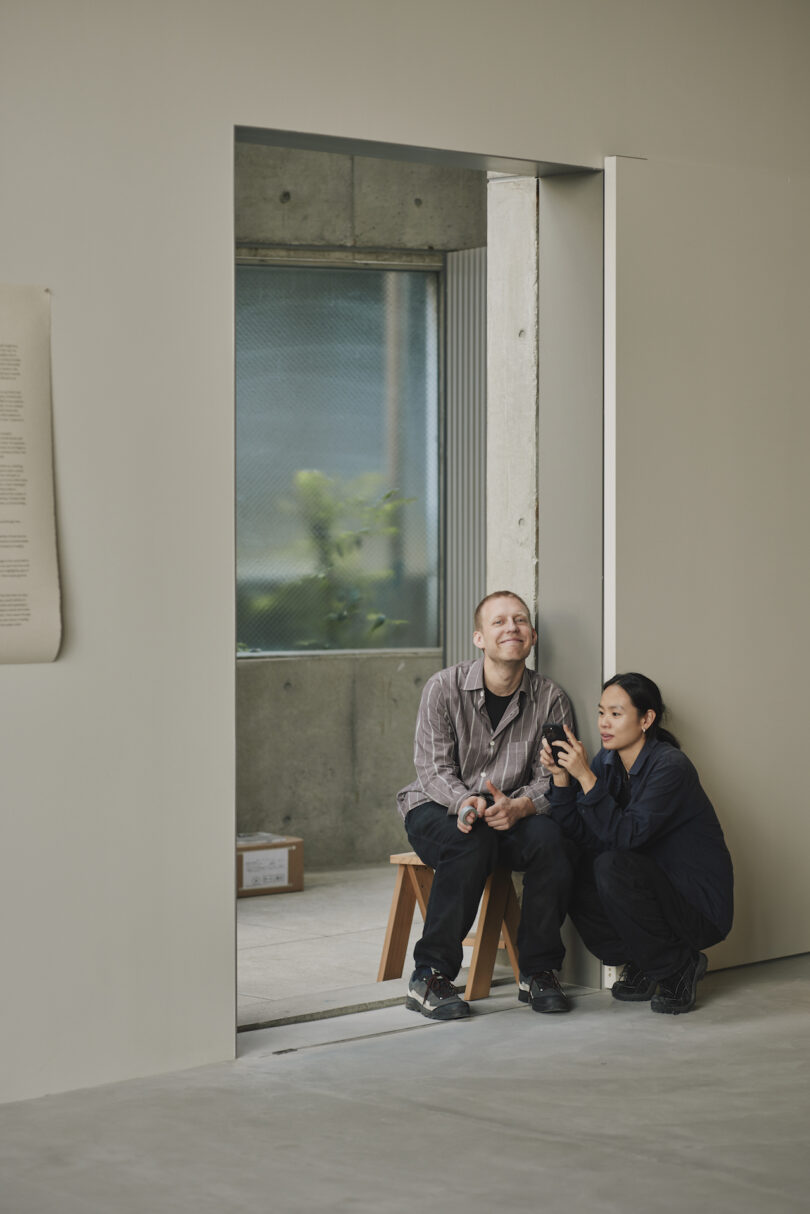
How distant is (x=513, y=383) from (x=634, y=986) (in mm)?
1796

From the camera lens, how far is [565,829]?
4449mm

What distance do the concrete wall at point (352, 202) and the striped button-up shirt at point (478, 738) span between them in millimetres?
3045

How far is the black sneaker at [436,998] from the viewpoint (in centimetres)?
425

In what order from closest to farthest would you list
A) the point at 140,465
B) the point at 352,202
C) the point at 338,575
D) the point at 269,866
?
the point at 140,465, the point at 269,866, the point at 352,202, the point at 338,575

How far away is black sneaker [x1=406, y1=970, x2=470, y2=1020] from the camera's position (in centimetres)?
425

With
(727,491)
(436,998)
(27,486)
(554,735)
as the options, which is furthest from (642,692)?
(27,486)

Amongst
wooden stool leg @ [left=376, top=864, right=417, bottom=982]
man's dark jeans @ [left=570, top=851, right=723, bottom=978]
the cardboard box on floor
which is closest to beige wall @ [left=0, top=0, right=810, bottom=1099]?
wooden stool leg @ [left=376, top=864, right=417, bottom=982]

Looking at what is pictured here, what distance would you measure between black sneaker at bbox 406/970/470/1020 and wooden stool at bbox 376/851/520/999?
160 mm

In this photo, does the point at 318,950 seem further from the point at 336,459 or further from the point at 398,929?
the point at 336,459

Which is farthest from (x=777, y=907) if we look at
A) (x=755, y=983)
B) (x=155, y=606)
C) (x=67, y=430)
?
(x=67, y=430)

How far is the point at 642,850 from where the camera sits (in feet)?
14.4

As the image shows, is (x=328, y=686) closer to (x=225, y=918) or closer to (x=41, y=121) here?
(x=225, y=918)

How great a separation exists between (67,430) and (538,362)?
1.63m

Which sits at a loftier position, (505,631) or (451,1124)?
(505,631)
